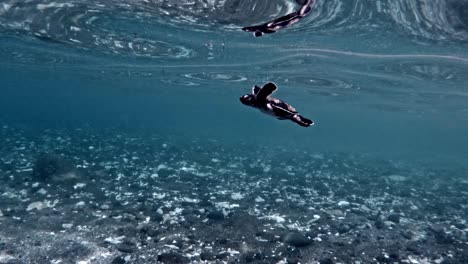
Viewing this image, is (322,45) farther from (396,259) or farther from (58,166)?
(58,166)

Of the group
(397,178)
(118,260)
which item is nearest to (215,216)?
(118,260)

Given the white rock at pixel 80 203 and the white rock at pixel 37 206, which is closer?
the white rock at pixel 37 206

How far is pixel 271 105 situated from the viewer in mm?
3203

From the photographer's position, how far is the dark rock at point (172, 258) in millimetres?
8555

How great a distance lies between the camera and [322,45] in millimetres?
18422

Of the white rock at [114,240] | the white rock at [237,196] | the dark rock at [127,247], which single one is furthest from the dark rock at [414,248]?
the white rock at [114,240]

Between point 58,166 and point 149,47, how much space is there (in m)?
10.4

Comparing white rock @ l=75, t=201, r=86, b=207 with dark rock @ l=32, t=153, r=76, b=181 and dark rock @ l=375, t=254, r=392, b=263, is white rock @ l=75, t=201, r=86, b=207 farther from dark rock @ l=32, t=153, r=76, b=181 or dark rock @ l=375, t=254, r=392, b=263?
dark rock @ l=375, t=254, r=392, b=263

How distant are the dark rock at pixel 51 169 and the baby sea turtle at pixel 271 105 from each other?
1406 centimetres

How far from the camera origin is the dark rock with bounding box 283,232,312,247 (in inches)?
398

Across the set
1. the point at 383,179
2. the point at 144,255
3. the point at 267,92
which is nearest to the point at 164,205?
the point at 144,255

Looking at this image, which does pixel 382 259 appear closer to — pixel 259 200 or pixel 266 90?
pixel 259 200

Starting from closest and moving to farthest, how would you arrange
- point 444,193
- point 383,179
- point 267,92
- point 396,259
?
point 267,92 < point 396,259 < point 444,193 < point 383,179

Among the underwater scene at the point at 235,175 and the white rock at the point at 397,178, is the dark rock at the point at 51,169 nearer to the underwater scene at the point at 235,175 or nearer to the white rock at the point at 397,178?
the underwater scene at the point at 235,175
